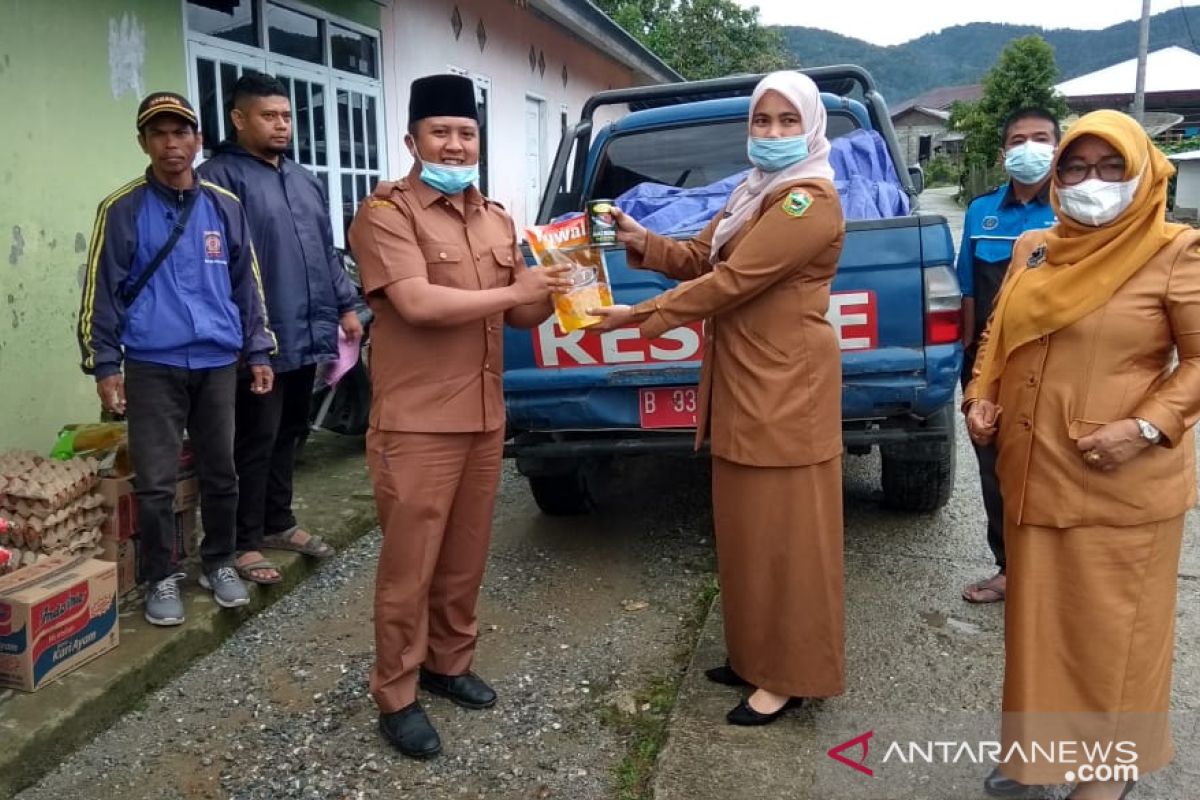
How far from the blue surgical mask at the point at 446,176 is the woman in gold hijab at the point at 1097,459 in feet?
4.75

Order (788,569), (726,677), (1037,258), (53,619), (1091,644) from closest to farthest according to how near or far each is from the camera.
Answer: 1. (1091,644)
2. (1037,258)
3. (788,569)
4. (53,619)
5. (726,677)

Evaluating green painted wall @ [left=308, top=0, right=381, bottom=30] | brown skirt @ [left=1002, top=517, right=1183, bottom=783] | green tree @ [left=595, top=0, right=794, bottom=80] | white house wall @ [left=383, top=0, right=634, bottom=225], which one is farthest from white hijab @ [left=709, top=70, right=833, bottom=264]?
green tree @ [left=595, top=0, right=794, bottom=80]

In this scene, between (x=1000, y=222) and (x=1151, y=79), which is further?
(x=1151, y=79)

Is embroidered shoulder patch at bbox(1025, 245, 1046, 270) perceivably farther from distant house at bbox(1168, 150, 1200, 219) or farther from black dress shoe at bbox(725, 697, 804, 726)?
distant house at bbox(1168, 150, 1200, 219)

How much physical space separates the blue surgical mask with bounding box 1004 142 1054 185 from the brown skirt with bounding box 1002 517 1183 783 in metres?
1.50

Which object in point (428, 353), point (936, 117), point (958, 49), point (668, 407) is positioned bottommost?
point (668, 407)

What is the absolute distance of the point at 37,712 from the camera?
284cm

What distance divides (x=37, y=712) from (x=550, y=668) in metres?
1.54

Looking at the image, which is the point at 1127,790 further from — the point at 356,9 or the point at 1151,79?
the point at 1151,79

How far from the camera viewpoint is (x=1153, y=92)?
40219 millimetres

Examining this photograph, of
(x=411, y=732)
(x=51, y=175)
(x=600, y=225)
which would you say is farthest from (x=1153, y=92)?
(x=411, y=732)

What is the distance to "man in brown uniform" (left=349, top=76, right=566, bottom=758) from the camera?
8.57 feet

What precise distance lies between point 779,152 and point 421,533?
1.45 m

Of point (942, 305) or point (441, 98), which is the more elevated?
point (441, 98)
